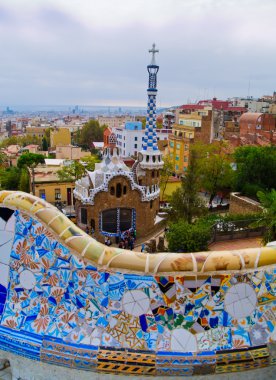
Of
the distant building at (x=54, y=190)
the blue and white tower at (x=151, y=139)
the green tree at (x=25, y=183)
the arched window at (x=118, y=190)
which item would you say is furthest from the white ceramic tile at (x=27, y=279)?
the green tree at (x=25, y=183)

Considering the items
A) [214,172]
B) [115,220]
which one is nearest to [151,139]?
[115,220]

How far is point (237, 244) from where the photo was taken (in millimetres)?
14320

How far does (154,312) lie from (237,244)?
35.3ft

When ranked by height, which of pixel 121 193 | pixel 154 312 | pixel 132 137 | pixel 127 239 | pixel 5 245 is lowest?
pixel 127 239

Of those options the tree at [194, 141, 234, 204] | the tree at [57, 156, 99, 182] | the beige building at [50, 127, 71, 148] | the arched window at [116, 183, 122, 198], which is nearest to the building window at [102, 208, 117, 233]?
the arched window at [116, 183, 122, 198]

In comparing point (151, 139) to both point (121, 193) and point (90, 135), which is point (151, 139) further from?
point (90, 135)

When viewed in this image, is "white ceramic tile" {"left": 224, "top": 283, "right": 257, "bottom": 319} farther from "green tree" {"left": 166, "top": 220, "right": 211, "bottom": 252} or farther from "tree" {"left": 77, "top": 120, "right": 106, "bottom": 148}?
"tree" {"left": 77, "top": 120, "right": 106, "bottom": 148}

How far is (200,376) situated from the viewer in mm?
4207

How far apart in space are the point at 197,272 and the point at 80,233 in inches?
58.6

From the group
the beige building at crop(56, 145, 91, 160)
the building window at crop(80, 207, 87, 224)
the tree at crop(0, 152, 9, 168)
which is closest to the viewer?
the building window at crop(80, 207, 87, 224)

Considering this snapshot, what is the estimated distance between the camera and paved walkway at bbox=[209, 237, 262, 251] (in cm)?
1395

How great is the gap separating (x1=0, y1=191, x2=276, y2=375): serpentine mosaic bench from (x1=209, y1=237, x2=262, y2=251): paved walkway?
31.5 feet

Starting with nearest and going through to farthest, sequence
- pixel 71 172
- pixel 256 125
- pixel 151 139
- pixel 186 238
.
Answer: pixel 186 238 → pixel 151 139 → pixel 71 172 → pixel 256 125

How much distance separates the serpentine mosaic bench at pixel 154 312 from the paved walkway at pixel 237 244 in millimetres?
9615
